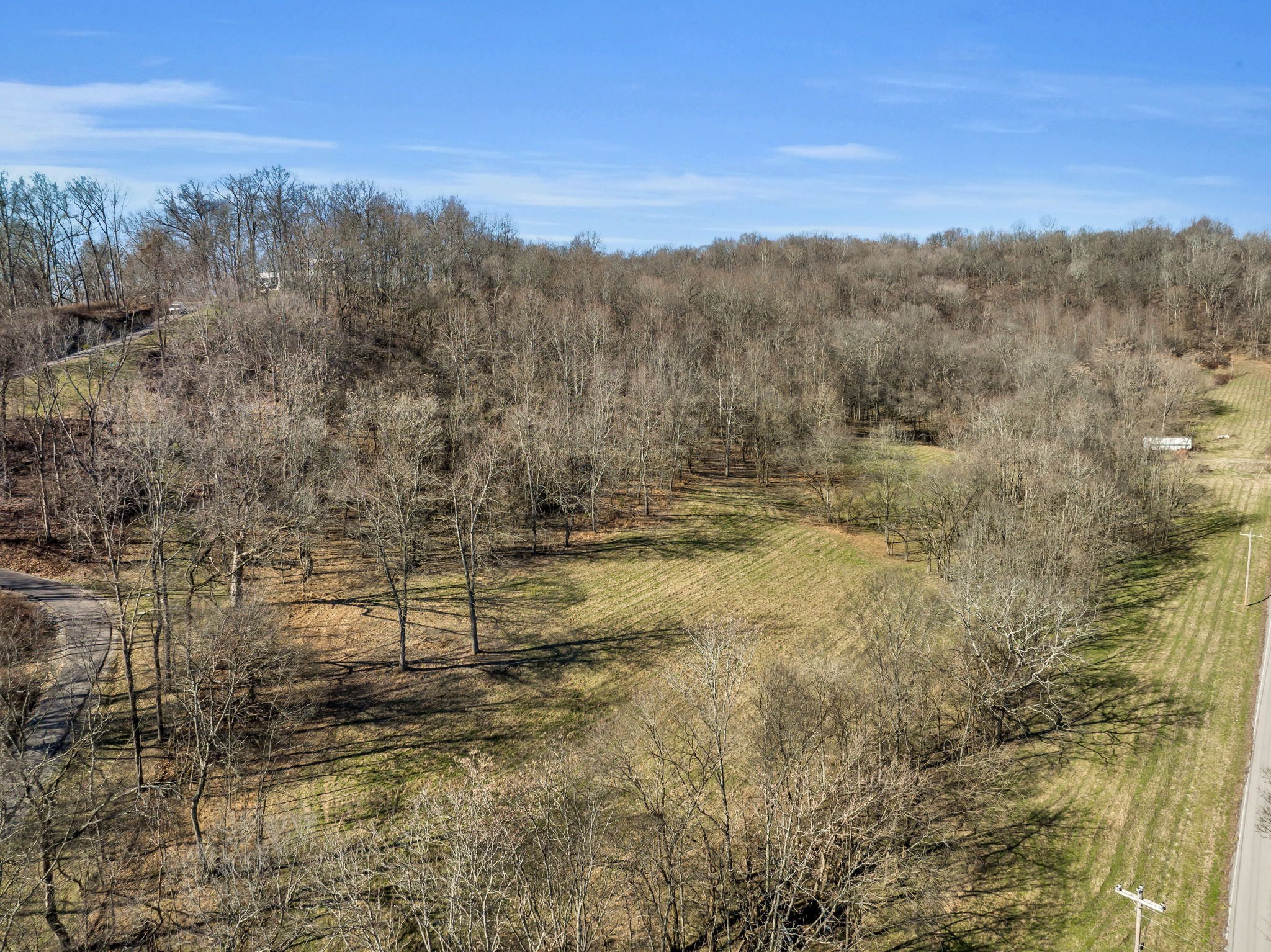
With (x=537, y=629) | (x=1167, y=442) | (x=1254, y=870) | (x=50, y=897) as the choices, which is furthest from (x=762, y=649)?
(x=1167, y=442)

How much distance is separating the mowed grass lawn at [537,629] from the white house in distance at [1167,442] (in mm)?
23191

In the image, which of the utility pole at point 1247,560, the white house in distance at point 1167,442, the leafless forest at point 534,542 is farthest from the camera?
the white house in distance at point 1167,442

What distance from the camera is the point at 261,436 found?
3656cm

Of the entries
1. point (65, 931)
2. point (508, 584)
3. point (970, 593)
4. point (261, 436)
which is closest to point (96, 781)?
point (65, 931)

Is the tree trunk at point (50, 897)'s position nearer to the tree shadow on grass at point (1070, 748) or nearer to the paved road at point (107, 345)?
the tree shadow on grass at point (1070, 748)

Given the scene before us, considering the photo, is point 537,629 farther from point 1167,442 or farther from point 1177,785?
point 1167,442

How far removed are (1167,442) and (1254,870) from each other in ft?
170

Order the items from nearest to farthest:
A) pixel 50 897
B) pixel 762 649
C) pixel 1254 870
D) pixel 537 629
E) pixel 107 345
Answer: pixel 50 897 < pixel 1254 870 < pixel 762 649 < pixel 537 629 < pixel 107 345

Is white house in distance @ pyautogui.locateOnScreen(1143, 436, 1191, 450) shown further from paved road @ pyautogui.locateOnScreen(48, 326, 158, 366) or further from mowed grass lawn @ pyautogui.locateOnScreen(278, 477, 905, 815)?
paved road @ pyautogui.locateOnScreen(48, 326, 158, 366)

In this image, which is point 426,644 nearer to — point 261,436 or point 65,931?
point 261,436

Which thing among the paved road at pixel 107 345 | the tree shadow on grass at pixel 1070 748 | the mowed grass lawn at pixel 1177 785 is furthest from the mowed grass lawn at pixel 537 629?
the paved road at pixel 107 345

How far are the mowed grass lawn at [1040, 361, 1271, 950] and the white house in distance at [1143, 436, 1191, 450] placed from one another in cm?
1060

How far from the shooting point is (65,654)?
2881 cm

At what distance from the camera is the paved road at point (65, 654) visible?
956 inches
